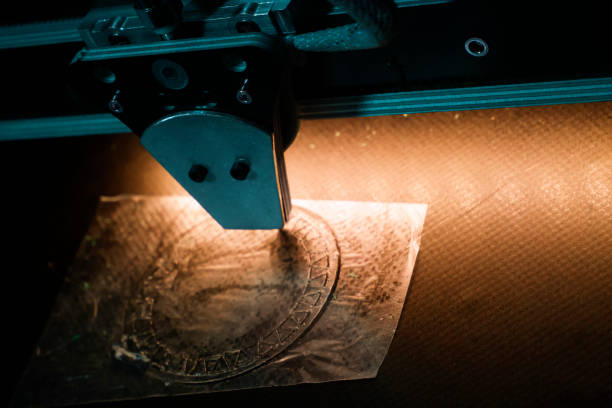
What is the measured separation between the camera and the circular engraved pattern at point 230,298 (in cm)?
71

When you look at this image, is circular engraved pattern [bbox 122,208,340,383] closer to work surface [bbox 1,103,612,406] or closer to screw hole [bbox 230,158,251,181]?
work surface [bbox 1,103,612,406]

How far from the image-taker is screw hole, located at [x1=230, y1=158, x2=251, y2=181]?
60 centimetres

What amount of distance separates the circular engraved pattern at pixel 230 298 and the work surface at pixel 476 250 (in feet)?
0.20

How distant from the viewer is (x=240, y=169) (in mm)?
600

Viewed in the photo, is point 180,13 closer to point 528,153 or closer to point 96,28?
point 96,28

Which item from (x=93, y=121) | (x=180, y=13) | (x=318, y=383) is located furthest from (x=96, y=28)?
(x=318, y=383)

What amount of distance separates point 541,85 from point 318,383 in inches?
20.4

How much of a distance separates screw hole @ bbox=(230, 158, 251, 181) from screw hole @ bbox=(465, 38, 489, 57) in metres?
0.32

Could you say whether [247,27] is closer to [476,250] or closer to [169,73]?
[169,73]

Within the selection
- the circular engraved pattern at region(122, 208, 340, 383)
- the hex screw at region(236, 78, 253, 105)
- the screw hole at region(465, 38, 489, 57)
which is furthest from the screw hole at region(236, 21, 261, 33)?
the circular engraved pattern at region(122, 208, 340, 383)

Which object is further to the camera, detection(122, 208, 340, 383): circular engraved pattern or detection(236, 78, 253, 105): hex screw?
detection(122, 208, 340, 383): circular engraved pattern

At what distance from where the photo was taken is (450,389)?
59cm

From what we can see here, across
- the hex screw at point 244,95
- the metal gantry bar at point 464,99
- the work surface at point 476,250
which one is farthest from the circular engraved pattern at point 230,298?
the hex screw at point 244,95

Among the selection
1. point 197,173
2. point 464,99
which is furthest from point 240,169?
point 464,99
